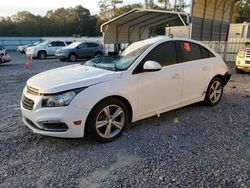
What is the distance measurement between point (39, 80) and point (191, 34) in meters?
10.1

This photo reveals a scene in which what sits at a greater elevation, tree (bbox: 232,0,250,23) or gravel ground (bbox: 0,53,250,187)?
tree (bbox: 232,0,250,23)

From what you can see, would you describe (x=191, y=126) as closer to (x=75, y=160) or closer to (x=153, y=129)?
(x=153, y=129)

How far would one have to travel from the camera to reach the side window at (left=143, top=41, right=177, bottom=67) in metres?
4.37

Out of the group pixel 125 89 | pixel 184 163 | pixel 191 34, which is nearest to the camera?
pixel 184 163

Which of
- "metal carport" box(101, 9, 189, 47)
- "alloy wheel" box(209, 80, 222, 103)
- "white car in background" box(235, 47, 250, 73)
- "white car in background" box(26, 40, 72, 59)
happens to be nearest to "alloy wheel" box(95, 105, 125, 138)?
"alloy wheel" box(209, 80, 222, 103)

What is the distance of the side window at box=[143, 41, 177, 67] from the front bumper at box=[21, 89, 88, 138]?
1.60 meters

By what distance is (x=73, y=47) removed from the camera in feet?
58.9

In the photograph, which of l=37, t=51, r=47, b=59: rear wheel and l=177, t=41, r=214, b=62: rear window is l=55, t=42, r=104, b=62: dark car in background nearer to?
l=37, t=51, r=47, b=59: rear wheel

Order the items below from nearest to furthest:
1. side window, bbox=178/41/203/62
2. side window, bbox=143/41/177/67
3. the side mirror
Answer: the side mirror → side window, bbox=143/41/177/67 → side window, bbox=178/41/203/62

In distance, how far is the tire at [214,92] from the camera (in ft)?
18.0

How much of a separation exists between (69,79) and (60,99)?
0.41 m

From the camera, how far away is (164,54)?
4.56 m

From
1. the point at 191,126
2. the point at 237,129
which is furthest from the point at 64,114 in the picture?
the point at 237,129

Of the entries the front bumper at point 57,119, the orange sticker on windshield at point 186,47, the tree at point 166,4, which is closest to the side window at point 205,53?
the orange sticker on windshield at point 186,47
